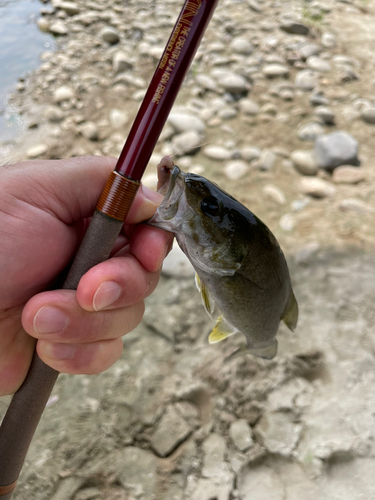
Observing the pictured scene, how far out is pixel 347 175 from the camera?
3182 mm

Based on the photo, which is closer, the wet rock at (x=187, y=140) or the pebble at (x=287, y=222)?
the pebble at (x=287, y=222)

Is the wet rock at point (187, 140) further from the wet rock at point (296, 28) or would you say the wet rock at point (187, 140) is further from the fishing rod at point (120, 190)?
the fishing rod at point (120, 190)

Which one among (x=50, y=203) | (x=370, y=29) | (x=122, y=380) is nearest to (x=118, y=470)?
(x=122, y=380)

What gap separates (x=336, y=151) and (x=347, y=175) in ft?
0.81

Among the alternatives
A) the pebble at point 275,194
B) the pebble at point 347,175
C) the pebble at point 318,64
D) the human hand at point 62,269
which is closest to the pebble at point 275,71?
the pebble at point 318,64

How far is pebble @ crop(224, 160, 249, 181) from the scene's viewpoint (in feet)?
10.8

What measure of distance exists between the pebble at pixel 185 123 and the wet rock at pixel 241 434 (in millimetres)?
2657

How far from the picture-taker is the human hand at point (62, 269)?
1055mm

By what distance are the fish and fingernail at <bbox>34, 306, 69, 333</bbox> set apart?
1.15ft

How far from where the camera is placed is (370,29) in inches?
201

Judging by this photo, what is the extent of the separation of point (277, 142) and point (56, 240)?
2860 mm

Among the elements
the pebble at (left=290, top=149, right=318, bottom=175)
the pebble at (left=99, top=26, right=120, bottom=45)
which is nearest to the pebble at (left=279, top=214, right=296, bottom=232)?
the pebble at (left=290, top=149, right=318, bottom=175)

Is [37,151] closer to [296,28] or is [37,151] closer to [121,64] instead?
[121,64]

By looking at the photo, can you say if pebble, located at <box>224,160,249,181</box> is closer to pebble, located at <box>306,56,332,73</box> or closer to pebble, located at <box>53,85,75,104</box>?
pebble, located at <box>306,56,332,73</box>
